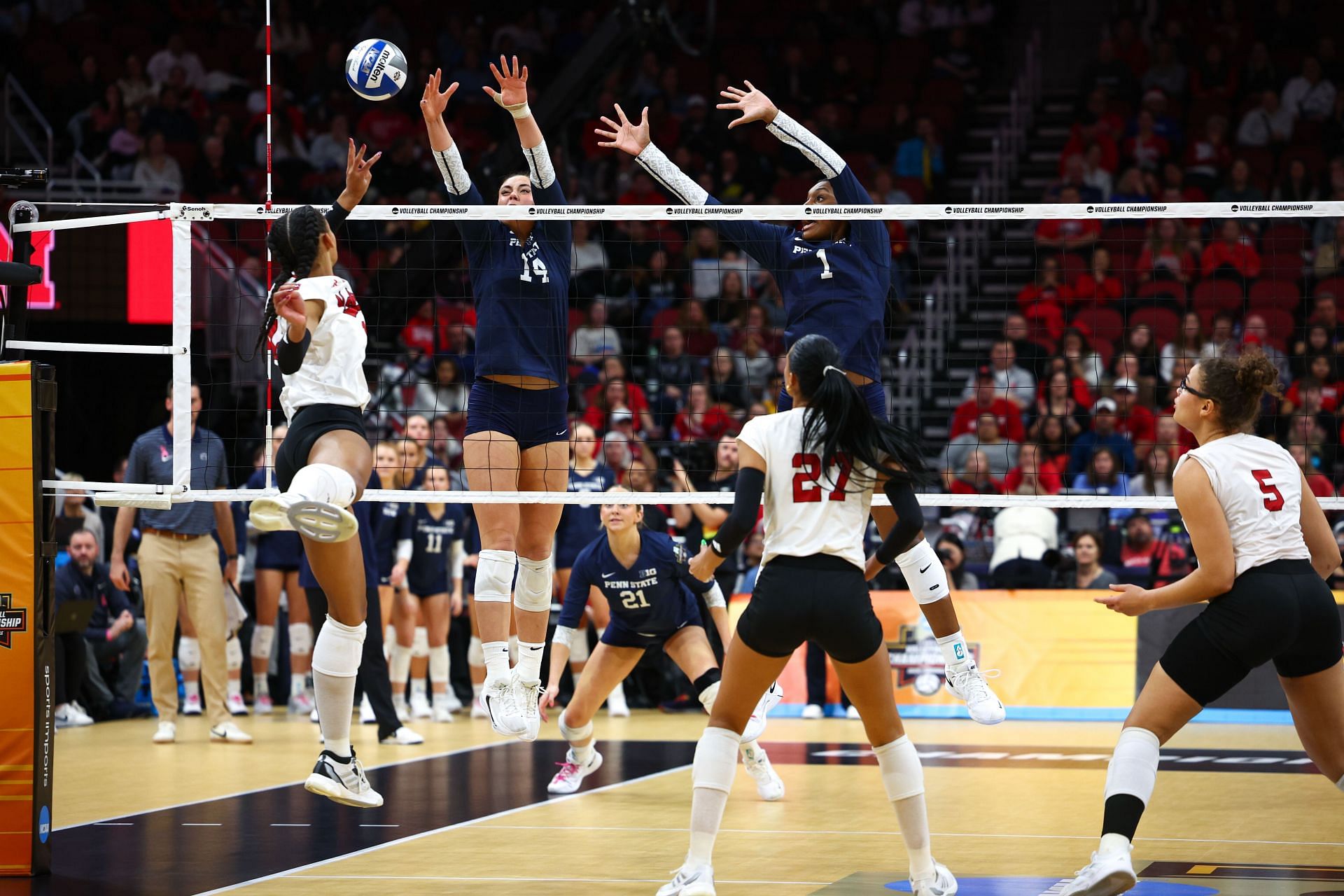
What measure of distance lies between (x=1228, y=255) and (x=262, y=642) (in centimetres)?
964

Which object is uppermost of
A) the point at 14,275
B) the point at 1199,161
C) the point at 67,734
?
the point at 1199,161

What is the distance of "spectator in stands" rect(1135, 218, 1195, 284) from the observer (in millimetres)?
14947

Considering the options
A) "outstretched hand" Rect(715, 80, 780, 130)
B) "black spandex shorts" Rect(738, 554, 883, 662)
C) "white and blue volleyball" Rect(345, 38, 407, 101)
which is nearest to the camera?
"black spandex shorts" Rect(738, 554, 883, 662)

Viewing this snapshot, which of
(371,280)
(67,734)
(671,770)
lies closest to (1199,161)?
(371,280)

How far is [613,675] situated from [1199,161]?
1051cm

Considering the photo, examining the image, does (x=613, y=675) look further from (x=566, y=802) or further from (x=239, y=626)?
(x=239, y=626)

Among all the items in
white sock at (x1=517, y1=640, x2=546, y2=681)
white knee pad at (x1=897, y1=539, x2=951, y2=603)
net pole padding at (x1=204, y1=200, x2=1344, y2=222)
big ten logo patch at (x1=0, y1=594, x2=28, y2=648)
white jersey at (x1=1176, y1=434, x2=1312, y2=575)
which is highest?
net pole padding at (x1=204, y1=200, x2=1344, y2=222)

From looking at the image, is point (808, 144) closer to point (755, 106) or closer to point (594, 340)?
point (755, 106)

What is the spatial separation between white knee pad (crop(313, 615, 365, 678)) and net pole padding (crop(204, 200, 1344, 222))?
1.83 metres

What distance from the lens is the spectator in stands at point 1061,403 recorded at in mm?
13398

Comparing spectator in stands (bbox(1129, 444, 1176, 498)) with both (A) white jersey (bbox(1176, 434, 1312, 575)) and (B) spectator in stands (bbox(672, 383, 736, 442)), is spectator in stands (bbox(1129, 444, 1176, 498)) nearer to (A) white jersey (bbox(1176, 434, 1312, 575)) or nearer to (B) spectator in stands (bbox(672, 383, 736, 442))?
(B) spectator in stands (bbox(672, 383, 736, 442))

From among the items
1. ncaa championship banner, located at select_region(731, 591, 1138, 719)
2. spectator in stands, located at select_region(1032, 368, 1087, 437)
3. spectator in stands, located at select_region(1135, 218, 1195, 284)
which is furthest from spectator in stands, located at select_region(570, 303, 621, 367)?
spectator in stands, located at select_region(1135, 218, 1195, 284)

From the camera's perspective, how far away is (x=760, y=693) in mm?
5594

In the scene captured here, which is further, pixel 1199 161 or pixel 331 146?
pixel 331 146
